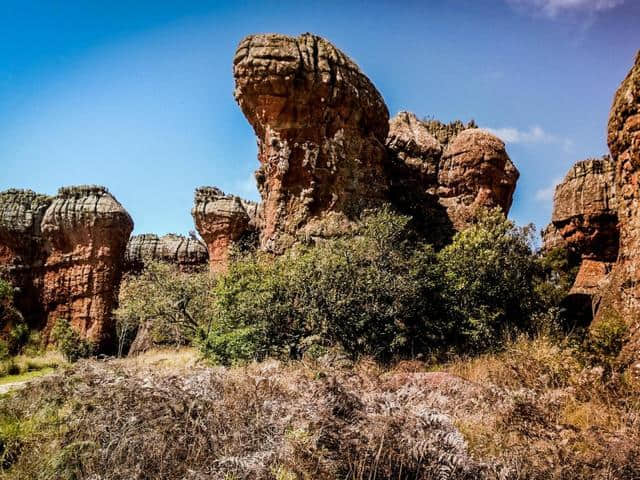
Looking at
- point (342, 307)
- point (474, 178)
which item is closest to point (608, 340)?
point (342, 307)

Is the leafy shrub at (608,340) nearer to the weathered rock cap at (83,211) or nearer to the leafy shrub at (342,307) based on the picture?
the leafy shrub at (342,307)

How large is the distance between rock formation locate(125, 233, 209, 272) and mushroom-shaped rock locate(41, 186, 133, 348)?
801cm

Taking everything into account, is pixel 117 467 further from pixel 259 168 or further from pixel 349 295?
pixel 259 168

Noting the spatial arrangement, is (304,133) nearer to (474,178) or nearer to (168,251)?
(474,178)

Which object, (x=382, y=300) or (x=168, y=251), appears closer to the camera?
(x=382, y=300)

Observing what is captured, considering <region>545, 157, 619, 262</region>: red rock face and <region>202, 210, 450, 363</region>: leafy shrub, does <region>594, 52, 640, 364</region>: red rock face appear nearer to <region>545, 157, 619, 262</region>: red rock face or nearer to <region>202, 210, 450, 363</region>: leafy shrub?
<region>202, 210, 450, 363</region>: leafy shrub

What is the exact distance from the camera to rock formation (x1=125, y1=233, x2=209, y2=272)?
3353 centimetres

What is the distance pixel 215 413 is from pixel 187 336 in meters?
12.3

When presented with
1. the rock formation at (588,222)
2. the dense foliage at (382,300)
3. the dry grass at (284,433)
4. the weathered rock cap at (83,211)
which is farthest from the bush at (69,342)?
the rock formation at (588,222)

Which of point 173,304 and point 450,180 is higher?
point 450,180

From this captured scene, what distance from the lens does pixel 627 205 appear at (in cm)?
763

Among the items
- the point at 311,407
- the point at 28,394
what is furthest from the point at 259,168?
the point at 311,407

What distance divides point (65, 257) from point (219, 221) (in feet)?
27.6

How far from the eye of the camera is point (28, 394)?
5.31 meters
